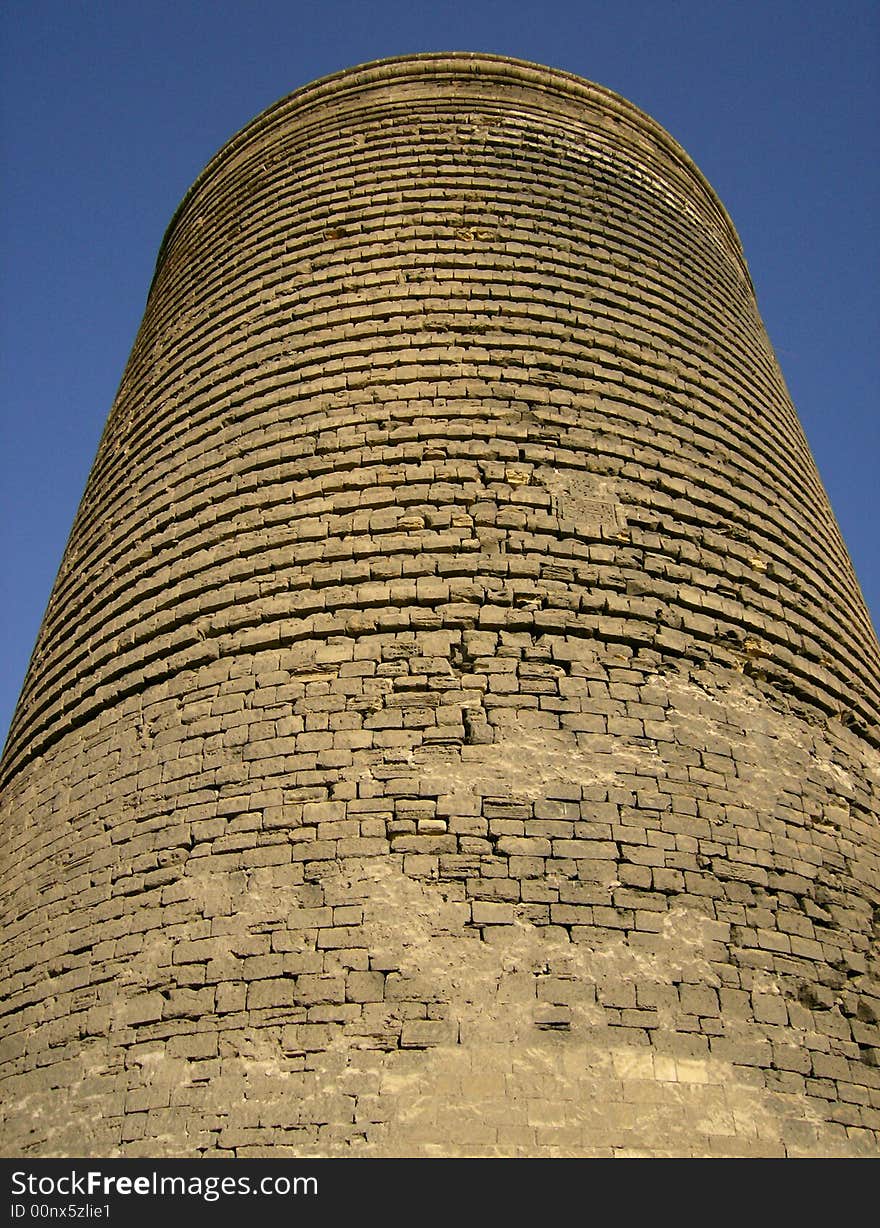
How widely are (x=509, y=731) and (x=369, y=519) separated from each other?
145 centimetres

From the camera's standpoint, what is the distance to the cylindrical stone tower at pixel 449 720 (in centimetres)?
410

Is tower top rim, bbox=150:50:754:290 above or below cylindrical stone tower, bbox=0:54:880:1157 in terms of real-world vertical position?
above

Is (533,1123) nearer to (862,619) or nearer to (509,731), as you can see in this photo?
(509,731)

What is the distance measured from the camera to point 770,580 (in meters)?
6.05

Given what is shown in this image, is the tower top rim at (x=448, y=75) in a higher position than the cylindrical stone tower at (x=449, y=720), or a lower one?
higher

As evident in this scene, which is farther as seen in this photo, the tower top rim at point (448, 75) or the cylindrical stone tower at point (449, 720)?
the tower top rim at point (448, 75)

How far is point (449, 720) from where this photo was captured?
188 inches

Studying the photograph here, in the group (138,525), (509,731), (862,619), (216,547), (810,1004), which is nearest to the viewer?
(810,1004)

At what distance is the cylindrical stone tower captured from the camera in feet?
13.4

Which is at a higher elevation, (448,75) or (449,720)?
(448,75)

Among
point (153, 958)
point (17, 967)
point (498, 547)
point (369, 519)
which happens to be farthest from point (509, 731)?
point (17, 967)

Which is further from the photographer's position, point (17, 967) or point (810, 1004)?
point (17, 967)

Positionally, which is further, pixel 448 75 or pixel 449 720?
pixel 448 75

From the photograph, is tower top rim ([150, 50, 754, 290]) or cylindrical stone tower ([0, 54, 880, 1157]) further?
tower top rim ([150, 50, 754, 290])
